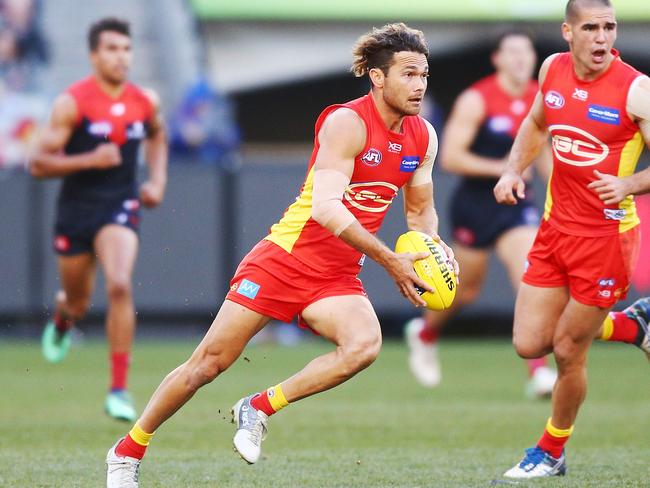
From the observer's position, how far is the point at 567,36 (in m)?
7.19

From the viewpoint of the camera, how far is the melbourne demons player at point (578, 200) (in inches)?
276

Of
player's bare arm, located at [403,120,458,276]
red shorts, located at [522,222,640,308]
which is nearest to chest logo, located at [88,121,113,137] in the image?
player's bare arm, located at [403,120,458,276]

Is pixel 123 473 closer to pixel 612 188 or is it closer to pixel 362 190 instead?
pixel 362 190

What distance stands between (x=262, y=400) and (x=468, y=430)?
9.97ft

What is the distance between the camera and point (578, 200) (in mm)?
7301

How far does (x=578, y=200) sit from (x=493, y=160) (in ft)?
13.7

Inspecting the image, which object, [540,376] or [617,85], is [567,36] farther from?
[540,376]

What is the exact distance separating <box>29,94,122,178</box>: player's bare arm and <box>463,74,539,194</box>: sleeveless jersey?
10.7ft

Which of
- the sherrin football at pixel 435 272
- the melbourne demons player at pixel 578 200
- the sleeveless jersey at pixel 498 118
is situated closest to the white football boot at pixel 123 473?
the sherrin football at pixel 435 272

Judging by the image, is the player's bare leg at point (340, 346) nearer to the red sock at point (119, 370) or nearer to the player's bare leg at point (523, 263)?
the red sock at point (119, 370)

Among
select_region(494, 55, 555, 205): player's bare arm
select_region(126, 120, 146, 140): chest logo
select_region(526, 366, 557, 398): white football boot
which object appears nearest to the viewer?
select_region(494, 55, 555, 205): player's bare arm

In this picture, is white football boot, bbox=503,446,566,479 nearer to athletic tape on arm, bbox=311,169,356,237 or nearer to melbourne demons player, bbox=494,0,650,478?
melbourne demons player, bbox=494,0,650,478

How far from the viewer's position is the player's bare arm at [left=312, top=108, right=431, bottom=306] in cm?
633

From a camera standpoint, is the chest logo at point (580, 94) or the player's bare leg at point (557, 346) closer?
the chest logo at point (580, 94)
